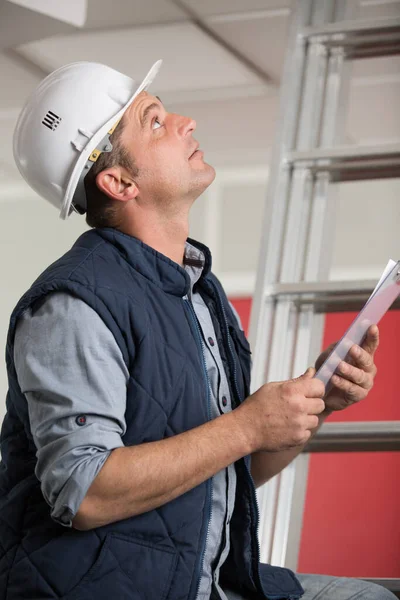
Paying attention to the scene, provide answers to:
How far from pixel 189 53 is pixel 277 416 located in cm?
285

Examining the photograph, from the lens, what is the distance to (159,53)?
13.4 feet

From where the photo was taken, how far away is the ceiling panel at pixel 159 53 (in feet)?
12.9

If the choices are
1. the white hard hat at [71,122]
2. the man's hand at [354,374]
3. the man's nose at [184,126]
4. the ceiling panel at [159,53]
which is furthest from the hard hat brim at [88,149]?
the ceiling panel at [159,53]

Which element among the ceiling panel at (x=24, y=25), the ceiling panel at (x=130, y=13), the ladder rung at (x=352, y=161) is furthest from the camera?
the ceiling panel at (x=130, y=13)

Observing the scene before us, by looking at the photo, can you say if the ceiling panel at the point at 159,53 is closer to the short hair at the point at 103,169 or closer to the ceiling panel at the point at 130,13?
the ceiling panel at the point at 130,13

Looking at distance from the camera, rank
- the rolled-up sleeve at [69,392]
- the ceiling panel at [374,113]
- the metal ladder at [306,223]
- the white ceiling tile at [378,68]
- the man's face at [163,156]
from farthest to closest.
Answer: the ceiling panel at [374,113] < the white ceiling tile at [378,68] < the metal ladder at [306,223] < the man's face at [163,156] < the rolled-up sleeve at [69,392]

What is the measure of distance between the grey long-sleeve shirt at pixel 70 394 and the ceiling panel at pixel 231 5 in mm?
2427

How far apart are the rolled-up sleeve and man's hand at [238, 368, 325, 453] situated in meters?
0.23

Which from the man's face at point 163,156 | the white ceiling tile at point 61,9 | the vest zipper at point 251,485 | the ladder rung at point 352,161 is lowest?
the vest zipper at point 251,485

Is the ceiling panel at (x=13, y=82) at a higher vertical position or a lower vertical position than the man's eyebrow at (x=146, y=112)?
higher

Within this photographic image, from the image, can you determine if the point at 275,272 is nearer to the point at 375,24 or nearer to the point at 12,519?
the point at 375,24

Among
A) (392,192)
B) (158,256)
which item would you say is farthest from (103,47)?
(392,192)

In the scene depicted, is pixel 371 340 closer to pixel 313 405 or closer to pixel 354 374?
pixel 354 374

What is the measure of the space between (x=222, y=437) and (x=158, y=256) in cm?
41
